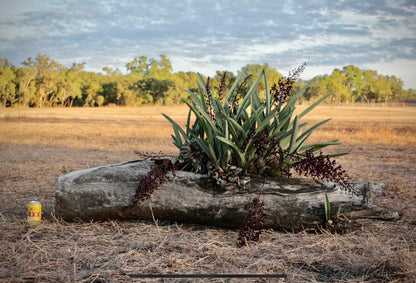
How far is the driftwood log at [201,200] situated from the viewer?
3320 mm

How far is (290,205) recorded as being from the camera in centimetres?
331

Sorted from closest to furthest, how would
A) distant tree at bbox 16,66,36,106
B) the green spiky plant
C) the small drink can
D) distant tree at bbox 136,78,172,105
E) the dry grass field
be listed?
the dry grass field
the green spiky plant
the small drink can
distant tree at bbox 16,66,36,106
distant tree at bbox 136,78,172,105

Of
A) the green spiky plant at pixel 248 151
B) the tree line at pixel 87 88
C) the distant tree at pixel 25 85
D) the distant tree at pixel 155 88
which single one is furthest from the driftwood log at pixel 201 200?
the distant tree at pixel 155 88

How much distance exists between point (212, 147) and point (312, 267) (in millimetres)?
1442

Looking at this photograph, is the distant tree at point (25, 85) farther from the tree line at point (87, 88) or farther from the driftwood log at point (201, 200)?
the driftwood log at point (201, 200)

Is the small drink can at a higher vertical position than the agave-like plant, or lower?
lower

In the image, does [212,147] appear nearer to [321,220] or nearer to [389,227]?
[321,220]

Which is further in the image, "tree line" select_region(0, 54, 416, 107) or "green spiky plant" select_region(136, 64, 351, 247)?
"tree line" select_region(0, 54, 416, 107)

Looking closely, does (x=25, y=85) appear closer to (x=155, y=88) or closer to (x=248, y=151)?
(x=155, y=88)

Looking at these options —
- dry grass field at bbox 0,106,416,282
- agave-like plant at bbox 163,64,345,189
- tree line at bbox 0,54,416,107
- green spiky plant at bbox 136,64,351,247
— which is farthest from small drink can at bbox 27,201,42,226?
tree line at bbox 0,54,416,107

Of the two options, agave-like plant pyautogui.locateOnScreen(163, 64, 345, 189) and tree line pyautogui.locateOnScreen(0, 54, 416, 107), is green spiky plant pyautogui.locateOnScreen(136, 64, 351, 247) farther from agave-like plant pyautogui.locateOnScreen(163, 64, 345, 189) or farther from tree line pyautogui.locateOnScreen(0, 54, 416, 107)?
tree line pyautogui.locateOnScreen(0, 54, 416, 107)

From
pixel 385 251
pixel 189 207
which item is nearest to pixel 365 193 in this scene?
pixel 385 251

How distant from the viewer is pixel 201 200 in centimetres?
336

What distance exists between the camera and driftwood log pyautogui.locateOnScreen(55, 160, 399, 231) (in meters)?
3.32
